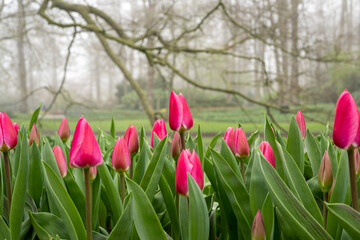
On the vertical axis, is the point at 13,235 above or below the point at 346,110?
below

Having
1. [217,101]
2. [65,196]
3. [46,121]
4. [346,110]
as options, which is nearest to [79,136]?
[65,196]

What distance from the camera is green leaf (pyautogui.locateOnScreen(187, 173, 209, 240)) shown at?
36 centimetres

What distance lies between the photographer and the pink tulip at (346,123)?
37cm

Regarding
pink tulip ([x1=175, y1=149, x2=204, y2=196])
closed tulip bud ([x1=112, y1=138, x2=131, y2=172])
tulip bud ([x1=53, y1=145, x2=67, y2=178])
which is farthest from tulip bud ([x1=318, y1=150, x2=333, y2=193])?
tulip bud ([x1=53, y1=145, x2=67, y2=178])

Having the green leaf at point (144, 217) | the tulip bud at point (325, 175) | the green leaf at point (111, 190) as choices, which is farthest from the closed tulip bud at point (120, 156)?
the tulip bud at point (325, 175)

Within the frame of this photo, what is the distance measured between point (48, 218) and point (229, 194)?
0.23 metres

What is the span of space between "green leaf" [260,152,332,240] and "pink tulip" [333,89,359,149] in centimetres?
8

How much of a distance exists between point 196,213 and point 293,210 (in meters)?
0.10

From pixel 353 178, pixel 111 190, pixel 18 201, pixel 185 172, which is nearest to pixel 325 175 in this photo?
pixel 353 178

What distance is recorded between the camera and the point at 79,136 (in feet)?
1.39

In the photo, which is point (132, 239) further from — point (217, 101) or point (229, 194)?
point (217, 101)

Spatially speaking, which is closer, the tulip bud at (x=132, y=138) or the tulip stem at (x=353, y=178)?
the tulip stem at (x=353, y=178)

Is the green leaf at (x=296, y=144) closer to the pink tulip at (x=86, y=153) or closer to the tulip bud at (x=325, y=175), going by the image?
the tulip bud at (x=325, y=175)

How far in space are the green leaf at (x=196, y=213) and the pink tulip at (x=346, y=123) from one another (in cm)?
16
